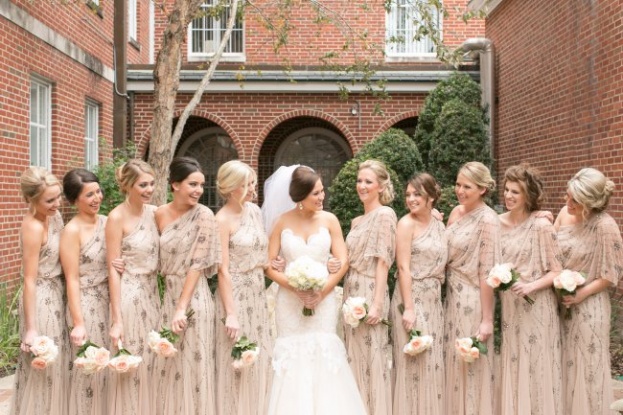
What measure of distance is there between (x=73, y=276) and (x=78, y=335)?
416mm

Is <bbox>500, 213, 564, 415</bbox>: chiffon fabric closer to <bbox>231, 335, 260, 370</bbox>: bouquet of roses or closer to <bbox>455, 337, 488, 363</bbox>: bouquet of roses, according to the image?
<bbox>455, 337, 488, 363</bbox>: bouquet of roses

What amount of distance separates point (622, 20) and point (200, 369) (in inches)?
287

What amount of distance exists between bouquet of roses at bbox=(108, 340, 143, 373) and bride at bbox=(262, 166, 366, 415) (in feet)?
3.43

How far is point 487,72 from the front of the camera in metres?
16.5

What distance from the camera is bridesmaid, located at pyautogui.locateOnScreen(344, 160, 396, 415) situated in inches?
237

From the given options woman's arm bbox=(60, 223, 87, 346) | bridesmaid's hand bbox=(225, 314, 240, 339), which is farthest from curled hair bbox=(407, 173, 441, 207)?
woman's arm bbox=(60, 223, 87, 346)

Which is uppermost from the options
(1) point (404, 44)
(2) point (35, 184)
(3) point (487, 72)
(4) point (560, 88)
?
(1) point (404, 44)

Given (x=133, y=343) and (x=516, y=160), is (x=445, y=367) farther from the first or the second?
(x=516, y=160)

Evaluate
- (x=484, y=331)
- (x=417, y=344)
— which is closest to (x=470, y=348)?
(x=484, y=331)

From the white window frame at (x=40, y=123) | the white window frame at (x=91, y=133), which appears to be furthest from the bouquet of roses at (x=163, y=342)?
the white window frame at (x=91, y=133)

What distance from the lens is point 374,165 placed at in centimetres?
612

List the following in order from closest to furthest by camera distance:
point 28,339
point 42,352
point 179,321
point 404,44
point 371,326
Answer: point 42,352
point 28,339
point 179,321
point 371,326
point 404,44

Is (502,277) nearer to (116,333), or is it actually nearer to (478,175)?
(478,175)

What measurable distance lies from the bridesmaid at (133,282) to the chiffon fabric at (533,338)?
8.70ft
